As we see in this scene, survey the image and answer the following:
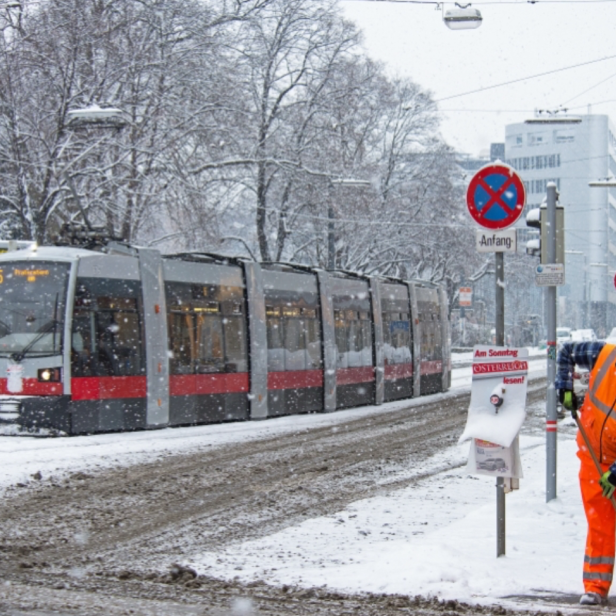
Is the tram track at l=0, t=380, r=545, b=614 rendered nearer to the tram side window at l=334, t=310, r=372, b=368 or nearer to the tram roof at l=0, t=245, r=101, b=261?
the tram roof at l=0, t=245, r=101, b=261

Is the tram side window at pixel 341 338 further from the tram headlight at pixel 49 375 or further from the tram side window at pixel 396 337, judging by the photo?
the tram headlight at pixel 49 375

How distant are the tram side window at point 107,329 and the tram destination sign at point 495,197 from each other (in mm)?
9644

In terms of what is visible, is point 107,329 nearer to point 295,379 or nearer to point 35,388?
point 35,388

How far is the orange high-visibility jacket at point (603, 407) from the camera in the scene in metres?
6.11

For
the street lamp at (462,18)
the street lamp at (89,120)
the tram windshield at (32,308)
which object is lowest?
the tram windshield at (32,308)

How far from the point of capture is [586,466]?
6258 millimetres

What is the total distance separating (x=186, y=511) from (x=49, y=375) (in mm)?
6843

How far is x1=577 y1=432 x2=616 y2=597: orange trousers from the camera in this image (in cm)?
609

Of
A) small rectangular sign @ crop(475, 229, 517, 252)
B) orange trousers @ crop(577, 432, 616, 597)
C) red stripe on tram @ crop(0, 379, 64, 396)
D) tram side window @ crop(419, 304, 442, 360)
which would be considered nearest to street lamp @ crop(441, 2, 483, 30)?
red stripe on tram @ crop(0, 379, 64, 396)

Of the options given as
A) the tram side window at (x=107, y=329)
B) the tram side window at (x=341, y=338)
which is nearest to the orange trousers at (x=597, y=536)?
the tram side window at (x=107, y=329)

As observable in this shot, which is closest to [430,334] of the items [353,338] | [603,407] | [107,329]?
[353,338]

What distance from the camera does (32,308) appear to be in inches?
639

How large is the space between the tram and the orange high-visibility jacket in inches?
439

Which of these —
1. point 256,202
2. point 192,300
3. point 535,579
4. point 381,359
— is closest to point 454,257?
point 256,202
